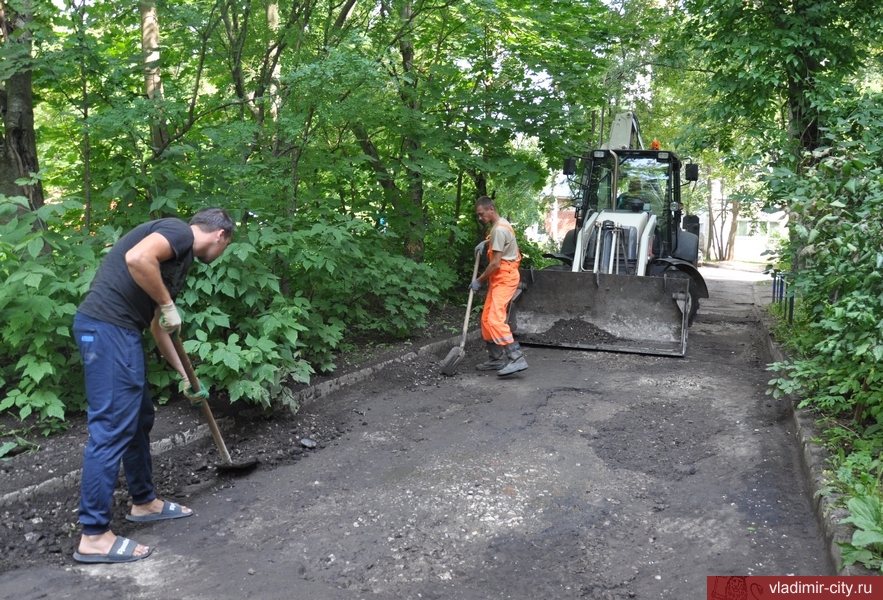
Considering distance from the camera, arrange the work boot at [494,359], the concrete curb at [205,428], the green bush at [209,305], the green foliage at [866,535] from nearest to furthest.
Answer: the green foliage at [866,535] < the concrete curb at [205,428] < the green bush at [209,305] < the work boot at [494,359]

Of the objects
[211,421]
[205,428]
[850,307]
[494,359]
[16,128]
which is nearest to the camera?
[850,307]

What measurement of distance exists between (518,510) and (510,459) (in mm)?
921

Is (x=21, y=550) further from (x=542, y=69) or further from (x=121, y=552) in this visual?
(x=542, y=69)

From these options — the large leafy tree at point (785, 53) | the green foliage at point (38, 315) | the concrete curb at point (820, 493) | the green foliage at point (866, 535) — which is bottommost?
the concrete curb at point (820, 493)

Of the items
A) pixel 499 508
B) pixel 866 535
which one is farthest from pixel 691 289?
pixel 866 535

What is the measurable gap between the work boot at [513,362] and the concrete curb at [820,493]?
274 cm

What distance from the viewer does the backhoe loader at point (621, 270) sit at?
9.01 meters

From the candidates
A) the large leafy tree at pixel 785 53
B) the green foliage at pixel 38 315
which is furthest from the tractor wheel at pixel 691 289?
the green foliage at pixel 38 315

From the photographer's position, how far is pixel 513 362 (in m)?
7.87

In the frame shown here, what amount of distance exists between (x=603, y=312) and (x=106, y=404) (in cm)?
681

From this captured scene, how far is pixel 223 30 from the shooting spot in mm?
7059

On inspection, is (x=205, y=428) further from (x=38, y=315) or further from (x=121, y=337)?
(x=121, y=337)

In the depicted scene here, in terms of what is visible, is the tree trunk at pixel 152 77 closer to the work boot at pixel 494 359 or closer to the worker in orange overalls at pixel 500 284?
the worker in orange overalls at pixel 500 284

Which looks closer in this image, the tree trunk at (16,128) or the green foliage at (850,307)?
the green foliage at (850,307)
